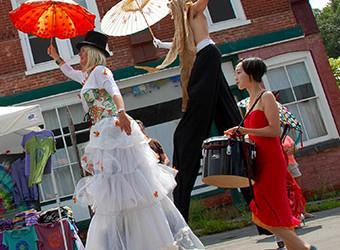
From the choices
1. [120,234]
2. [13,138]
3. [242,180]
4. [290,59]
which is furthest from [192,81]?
[290,59]

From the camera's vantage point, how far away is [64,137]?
10484mm

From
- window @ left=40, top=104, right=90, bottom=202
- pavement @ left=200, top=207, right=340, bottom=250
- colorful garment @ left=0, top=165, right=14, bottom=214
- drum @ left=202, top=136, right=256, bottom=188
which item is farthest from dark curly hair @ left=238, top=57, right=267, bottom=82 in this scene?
window @ left=40, top=104, right=90, bottom=202

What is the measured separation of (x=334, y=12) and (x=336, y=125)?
4436 centimetres

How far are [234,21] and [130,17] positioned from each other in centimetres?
614

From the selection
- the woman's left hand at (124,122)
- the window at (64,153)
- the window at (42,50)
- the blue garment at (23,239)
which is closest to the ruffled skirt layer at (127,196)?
the woman's left hand at (124,122)

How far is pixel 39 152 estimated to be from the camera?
248 inches

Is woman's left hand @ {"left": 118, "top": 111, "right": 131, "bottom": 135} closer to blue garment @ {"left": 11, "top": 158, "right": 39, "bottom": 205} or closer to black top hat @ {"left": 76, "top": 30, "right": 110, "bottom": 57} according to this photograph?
black top hat @ {"left": 76, "top": 30, "right": 110, "bottom": 57}

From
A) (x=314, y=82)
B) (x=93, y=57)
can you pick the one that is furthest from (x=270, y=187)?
(x=314, y=82)

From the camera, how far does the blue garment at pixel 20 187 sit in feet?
23.4

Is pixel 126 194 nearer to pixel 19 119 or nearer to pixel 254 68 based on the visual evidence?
pixel 254 68

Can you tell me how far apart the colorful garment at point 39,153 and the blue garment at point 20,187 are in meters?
0.98

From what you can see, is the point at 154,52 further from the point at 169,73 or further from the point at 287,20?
the point at 287,20

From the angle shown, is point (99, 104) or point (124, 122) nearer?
point (124, 122)

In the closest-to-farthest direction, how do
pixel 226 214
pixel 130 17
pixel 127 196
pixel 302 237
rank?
pixel 127 196 < pixel 130 17 < pixel 302 237 < pixel 226 214
